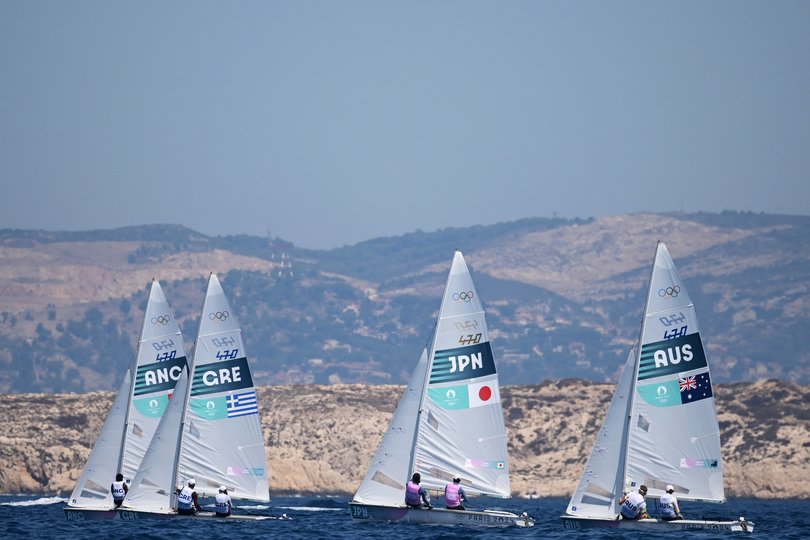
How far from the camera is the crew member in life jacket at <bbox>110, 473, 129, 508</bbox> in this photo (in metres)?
58.2

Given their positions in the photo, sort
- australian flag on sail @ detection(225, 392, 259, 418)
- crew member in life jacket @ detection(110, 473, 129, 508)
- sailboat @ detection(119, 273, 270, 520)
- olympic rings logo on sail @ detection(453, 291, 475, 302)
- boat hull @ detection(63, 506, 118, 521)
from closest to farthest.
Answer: olympic rings logo on sail @ detection(453, 291, 475, 302)
sailboat @ detection(119, 273, 270, 520)
australian flag on sail @ detection(225, 392, 259, 418)
boat hull @ detection(63, 506, 118, 521)
crew member in life jacket @ detection(110, 473, 129, 508)

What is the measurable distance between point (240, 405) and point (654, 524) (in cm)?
1624

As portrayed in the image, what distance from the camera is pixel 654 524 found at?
172 feet

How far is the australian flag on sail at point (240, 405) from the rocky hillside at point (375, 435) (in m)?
53.5

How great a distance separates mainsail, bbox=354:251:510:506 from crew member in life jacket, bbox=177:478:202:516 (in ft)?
22.4

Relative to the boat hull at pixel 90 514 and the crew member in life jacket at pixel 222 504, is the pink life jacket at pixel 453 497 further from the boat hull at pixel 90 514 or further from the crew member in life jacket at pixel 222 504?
the boat hull at pixel 90 514

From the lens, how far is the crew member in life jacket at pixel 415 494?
5553 centimetres

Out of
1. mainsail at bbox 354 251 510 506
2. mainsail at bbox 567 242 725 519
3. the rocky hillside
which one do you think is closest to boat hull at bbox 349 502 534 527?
mainsail at bbox 354 251 510 506

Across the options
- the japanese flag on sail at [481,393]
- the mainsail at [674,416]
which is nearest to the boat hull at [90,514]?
the japanese flag on sail at [481,393]

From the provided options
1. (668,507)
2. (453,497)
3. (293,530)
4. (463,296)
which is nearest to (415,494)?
(453,497)

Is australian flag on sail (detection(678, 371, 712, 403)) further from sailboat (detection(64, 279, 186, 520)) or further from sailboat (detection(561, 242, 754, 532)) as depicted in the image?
sailboat (detection(64, 279, 186, 520))

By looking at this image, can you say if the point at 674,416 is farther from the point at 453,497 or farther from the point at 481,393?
the point at 453,497

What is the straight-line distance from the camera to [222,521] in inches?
2208

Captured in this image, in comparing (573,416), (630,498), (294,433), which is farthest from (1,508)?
(573,416)
